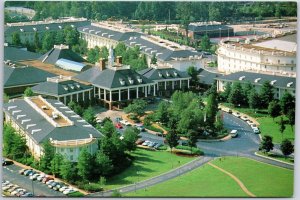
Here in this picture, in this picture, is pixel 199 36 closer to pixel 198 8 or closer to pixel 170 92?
pixel 198 8

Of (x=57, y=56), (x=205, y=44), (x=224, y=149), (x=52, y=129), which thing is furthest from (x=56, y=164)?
(x=205, y=44)

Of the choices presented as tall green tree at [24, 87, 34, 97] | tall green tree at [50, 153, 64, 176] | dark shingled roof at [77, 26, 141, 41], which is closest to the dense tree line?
dark shingled roof at [77, 26, 141, 41]

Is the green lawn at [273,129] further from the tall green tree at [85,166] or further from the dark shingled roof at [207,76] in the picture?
the tall green tree at [85,166]

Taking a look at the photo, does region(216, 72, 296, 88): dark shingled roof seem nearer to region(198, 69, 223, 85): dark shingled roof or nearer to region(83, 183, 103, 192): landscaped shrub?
region(198, 69, 223, 85): dark shingled roof

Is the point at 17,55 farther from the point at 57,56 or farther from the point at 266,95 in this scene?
the point at 266,95

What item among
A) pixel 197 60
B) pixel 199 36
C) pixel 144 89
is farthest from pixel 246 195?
pixel 199 36

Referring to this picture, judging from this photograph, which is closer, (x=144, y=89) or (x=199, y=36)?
(x=144, y=89)

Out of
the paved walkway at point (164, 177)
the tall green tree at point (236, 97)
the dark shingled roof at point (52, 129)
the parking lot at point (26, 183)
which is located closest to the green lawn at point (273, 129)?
the tall green tree at point (236, 97)
